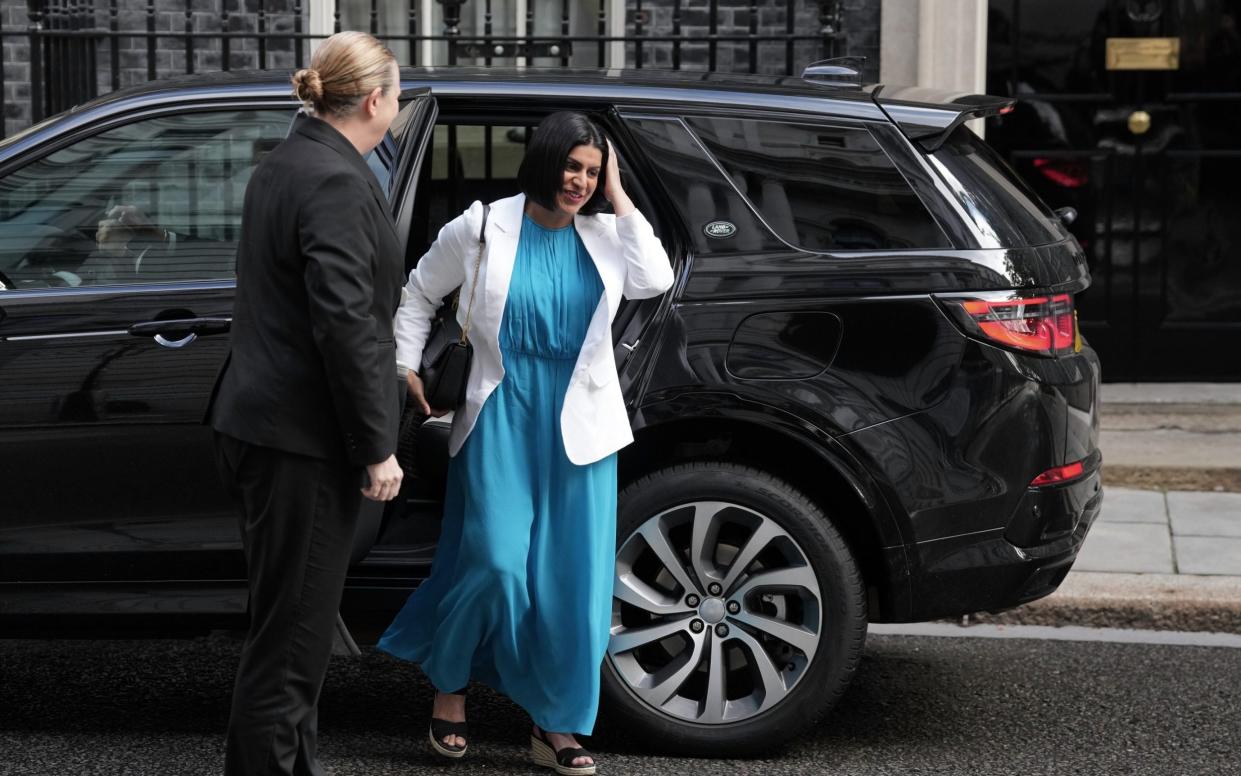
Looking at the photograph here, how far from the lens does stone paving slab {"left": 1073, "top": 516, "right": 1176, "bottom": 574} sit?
629 cm

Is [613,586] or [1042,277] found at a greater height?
[1042,277]

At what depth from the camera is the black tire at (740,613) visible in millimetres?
4355

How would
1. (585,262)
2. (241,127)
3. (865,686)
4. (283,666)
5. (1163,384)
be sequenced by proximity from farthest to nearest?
(1163,384), (865,686), (241,127), (585,262), (283,666)

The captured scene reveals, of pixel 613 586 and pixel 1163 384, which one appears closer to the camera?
pixel 613 586

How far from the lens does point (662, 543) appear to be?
4.39 m

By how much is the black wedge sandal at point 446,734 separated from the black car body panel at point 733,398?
314 millimetres

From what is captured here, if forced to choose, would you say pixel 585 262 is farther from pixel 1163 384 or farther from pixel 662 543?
pixel 1163 384

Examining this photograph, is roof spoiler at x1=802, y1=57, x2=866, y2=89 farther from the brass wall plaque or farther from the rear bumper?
the brass wall plaque

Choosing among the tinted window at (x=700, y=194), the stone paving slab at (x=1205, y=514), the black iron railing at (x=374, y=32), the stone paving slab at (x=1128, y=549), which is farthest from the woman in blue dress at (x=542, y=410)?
the black iron railing at (x=374, y=32)

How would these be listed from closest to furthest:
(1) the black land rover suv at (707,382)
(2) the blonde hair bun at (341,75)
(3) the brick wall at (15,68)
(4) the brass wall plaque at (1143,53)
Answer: (2) the blonde hair bun at (341,75), (1) the black land rover suv at (707,382), (4) the brass wall plaque at (1143,53), (3) the brick wall at (15,68)

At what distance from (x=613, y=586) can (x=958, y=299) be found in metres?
1.10

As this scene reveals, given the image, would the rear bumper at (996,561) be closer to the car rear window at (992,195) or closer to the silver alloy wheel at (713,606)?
the silver alloy wheel at (713,606)

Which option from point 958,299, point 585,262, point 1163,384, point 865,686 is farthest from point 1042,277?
point 1163,384

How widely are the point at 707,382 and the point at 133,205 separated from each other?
1.52m
